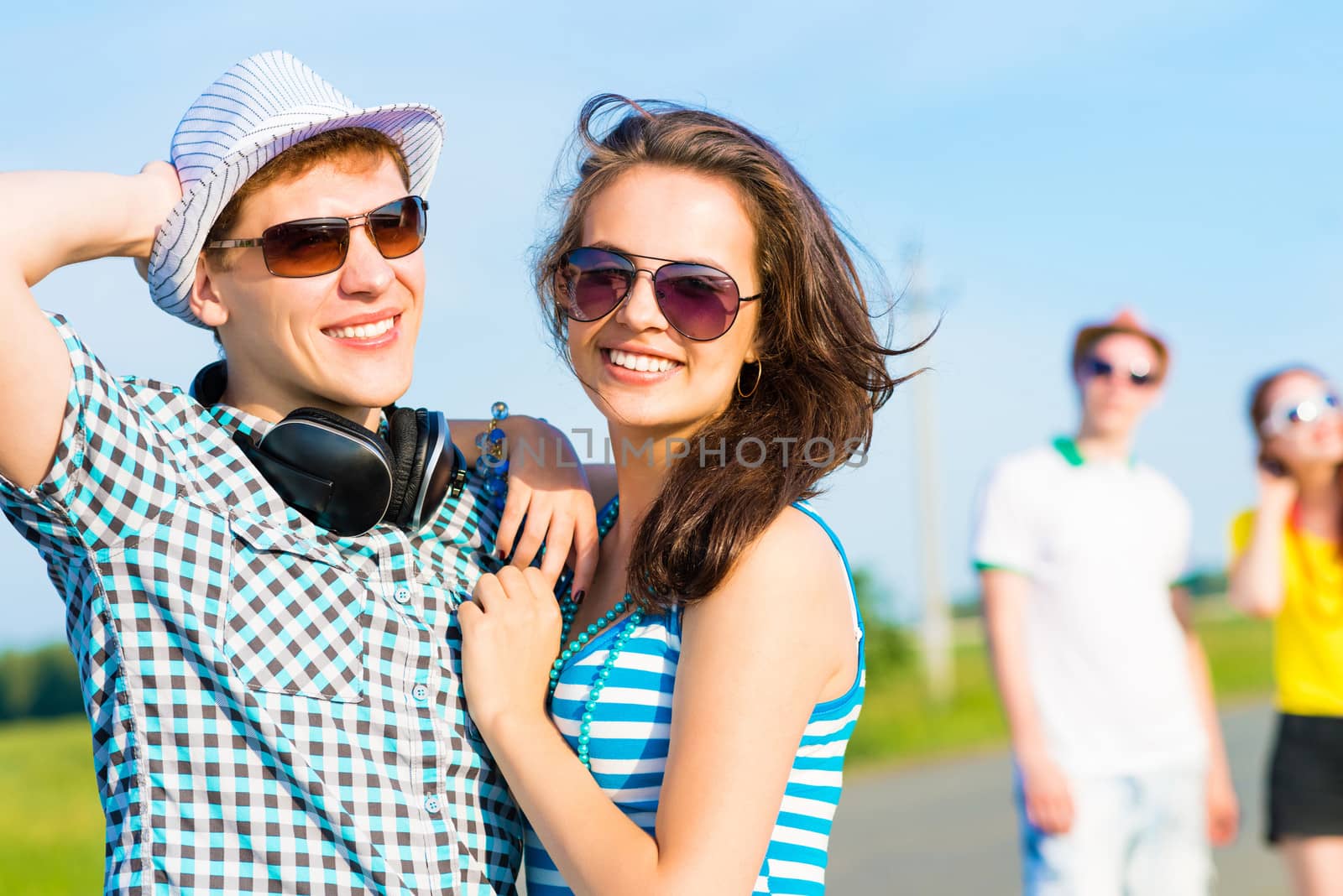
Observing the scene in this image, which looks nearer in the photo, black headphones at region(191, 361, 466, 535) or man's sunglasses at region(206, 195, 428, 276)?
black headphones at region(191, 361, 466, 535)

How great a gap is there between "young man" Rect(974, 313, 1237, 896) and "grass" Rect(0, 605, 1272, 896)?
6285 mm

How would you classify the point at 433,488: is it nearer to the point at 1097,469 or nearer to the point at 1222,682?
the point at 1097,469

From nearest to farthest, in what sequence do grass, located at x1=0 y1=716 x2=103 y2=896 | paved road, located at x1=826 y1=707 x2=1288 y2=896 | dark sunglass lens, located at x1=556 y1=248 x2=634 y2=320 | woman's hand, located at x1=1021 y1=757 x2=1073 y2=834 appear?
dark sunglass lens, located at x1=556 y1=248 x2=634 y2=320
woman's hand, located at x1=1021 y1=757 x2=1073 y2=834
paved road, located at x1=826 y1=707 x2=1288 y2=896
grass, located at x1=0 y1=716 x2=103 y2=896

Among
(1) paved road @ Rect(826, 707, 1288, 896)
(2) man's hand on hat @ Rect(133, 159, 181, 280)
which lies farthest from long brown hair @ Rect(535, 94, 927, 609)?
(1) paved road @ Rect(826, 707, 1288, 896)

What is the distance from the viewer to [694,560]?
2.17 meters

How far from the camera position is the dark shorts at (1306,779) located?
4.60m

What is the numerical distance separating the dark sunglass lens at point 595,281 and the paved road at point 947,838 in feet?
17.5

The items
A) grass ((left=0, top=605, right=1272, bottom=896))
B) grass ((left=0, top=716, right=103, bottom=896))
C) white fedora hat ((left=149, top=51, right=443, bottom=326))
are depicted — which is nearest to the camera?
white fedora hat ((left=149, top=51, right=443, bottom=326))

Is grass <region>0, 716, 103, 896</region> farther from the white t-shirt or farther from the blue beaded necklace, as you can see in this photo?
the blue beaded necklace

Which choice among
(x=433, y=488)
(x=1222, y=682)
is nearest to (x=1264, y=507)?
(x=433, y=488)

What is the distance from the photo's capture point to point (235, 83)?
93.8 inches

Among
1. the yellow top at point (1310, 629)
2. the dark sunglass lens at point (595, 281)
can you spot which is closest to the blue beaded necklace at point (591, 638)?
the dark sunglass lens at point (595, 281)

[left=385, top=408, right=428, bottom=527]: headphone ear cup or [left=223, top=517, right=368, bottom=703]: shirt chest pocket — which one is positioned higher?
[left=385, top=408, right=428, bottom=527]: headphone ear cup

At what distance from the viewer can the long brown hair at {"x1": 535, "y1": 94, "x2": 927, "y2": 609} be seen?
2398 millimetres
